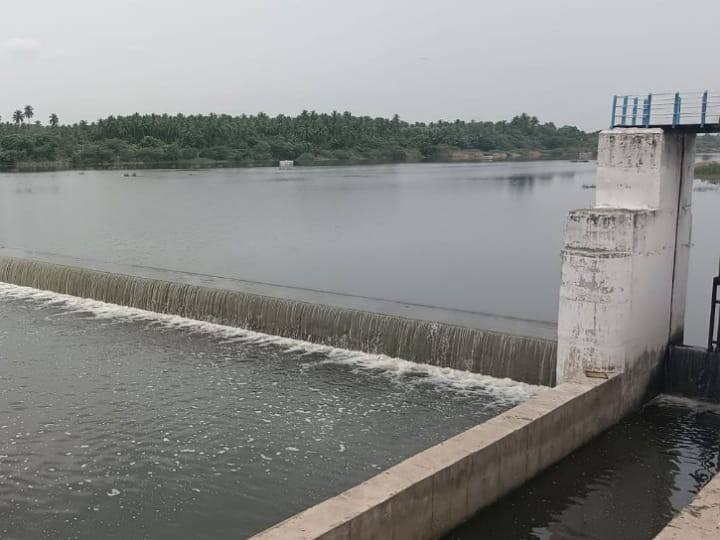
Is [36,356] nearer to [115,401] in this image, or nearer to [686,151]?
[115,401]

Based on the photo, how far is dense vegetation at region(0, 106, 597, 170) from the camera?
95750 millimetres

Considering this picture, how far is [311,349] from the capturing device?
16188mm

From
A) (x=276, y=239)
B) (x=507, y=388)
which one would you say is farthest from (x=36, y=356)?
(x=276, y=239)

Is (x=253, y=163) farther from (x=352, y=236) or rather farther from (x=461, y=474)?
(x=461, y=474)

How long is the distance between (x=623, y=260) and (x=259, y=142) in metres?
98.6

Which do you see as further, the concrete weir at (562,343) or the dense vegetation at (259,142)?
the dense vegetation at (259,142)

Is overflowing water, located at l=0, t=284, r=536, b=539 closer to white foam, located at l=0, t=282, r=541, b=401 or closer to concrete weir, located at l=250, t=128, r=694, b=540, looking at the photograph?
white foam, located at l=0, t=282, r=541, b=401

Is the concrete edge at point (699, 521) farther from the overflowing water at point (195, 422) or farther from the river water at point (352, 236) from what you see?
the river water at point (352, 236)

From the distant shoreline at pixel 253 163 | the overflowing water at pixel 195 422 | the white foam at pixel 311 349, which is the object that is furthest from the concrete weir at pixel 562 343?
the distant shoreline at pixel 253 163

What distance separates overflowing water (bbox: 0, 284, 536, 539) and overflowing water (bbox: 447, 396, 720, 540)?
196 cm

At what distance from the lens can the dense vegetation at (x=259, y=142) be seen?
95750mm

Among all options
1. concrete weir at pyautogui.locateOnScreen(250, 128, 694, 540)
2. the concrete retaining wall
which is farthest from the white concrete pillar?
the concrete retaining wall

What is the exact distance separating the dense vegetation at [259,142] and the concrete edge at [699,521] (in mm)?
92811

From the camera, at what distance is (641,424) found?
12.2 m
